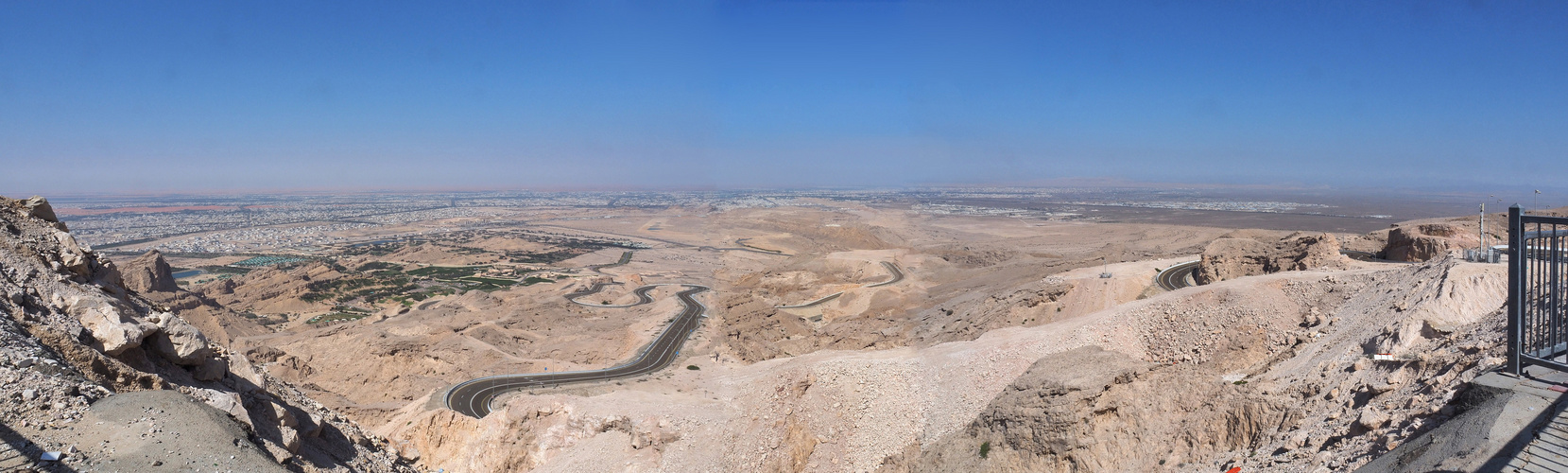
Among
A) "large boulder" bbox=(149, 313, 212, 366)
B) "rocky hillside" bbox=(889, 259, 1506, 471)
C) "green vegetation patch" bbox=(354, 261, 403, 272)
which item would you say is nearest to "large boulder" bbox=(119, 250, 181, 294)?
"green vegetation patch" bbox=(354, 261, 403, 272)

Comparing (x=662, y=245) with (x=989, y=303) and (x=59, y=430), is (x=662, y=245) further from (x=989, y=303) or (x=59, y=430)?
(x=59, y=430)

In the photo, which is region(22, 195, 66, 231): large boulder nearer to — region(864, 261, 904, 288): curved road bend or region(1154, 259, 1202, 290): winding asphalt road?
region(1154, 259, 1202, 290): winding asphalt road

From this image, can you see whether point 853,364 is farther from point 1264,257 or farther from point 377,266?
point 377,266

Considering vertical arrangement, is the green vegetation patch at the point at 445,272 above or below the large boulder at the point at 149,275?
below

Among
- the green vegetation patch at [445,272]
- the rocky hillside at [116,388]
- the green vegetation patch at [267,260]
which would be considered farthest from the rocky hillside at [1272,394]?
the green vegetation patch at [267,260]

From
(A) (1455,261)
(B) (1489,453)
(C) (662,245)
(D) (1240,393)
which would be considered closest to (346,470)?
(B) (1489,453)

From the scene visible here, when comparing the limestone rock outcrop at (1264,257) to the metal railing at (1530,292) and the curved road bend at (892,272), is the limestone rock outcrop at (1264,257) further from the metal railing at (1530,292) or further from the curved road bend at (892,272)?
the metal railing at (1530,292)
